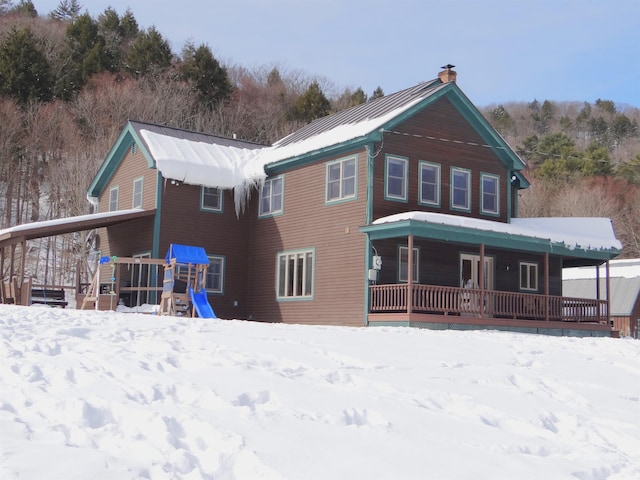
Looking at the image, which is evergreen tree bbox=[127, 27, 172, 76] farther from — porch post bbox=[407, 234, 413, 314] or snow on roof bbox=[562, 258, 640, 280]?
porch post bbox=[407, 234, 413, 314]

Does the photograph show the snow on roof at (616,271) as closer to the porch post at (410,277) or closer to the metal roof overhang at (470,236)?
the metal roof overhang at (470,236)

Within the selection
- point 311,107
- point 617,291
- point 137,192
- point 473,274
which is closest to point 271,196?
point 137,192

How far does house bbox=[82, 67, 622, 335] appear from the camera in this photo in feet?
67.1

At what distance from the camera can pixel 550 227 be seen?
2305 cm

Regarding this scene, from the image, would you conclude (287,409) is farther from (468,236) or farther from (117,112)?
(117,112)

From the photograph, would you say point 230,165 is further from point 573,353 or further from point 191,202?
point 573,353

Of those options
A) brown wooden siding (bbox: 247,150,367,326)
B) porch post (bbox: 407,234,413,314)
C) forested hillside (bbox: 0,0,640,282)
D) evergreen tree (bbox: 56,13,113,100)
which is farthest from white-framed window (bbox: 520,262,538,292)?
evergreen tree (bbox: 56,13,113,100)

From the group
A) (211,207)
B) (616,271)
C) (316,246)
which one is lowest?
(316,246)

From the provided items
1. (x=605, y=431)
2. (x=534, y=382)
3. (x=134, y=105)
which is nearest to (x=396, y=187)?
(x=534, y=382)

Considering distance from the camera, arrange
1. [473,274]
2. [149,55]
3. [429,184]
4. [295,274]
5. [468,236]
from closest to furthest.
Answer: [468,236] < [429,184] < [295,274] < [473,274] < [149,55]

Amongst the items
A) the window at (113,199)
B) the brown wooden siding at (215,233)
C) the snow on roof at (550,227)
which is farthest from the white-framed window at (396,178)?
the window at (113,199)

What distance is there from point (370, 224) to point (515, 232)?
4.05 meters

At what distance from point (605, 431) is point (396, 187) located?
13.5 m

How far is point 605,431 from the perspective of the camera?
8367mm
